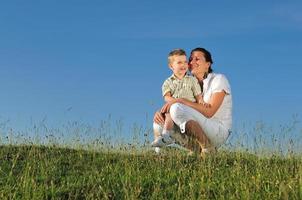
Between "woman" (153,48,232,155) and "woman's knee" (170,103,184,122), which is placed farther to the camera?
"woman" (153,48,232,155)

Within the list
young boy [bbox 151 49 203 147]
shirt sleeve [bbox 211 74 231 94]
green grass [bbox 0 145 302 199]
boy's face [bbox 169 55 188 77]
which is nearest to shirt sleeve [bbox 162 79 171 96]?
young boy [bbox 151 49 203 147]

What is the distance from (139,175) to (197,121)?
205 centimetres

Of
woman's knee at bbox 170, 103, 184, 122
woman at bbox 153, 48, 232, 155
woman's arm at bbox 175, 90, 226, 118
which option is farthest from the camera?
woman's arm at bbox 175, 90, 226, 118

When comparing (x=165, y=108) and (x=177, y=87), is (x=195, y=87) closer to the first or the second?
(x=177, y=87)

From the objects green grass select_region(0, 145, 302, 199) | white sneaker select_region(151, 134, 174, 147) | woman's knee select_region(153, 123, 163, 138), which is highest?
woman's knee select_region(153, 123, 163, 138)

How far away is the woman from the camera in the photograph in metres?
11.4

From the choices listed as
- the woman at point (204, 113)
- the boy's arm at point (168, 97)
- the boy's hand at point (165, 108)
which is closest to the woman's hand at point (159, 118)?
the woman at point (204, 113)

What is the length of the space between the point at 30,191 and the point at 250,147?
216 inches

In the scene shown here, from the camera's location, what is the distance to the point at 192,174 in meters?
10.1

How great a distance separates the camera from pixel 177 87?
11.9m

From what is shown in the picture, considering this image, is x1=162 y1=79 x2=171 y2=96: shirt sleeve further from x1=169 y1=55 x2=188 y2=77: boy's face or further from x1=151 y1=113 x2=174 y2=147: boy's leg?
x1=151 y1=113 x2=174 y2=147: boy's leg

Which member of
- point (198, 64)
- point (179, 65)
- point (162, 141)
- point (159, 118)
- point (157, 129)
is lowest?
point (162, 141)

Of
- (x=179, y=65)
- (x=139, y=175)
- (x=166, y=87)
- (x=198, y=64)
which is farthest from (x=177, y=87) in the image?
(x=139, y=175)

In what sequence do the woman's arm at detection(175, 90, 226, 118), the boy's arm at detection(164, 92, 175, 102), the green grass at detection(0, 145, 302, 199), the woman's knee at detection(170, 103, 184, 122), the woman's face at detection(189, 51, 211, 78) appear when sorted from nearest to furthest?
the green grass at detection(0, 145, 302, 199)
the woman's knee at detection(170, 103, 184, 122)
the woman's arm at detection(175, 90, 226, 118)
the boy's arm at detection(164, 92, 175, 102)
the woman's face at detection(189, 51, 211, 78)
